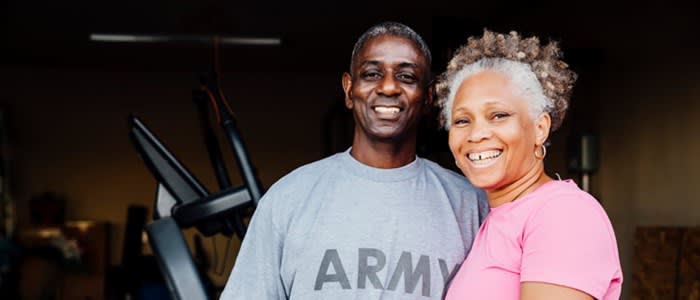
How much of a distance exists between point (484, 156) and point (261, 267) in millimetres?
510

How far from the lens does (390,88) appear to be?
1.71m

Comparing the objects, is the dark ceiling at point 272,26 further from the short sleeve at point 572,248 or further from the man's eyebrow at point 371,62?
the short sleeve at point 572,248

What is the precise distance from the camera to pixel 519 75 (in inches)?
57.1

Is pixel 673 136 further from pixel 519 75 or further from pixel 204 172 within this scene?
pixel 204 172

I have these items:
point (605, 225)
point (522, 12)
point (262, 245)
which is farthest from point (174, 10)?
point (605, 225)

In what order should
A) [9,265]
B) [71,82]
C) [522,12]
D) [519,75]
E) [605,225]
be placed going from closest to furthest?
[605,225], [519,75], [522,12], [9,265], [71,82]

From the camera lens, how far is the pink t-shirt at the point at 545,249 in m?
1.23

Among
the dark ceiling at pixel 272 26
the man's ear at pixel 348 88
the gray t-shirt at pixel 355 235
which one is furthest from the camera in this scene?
the dark ceiling at pixel 272 26

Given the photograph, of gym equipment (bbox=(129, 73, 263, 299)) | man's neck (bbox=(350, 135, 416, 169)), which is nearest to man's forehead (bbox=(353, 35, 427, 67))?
man's neck (bbox=(350, 135, 416, 169))

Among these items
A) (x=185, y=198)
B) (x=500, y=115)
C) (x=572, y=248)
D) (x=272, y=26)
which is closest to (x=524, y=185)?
(x=500, y=115)

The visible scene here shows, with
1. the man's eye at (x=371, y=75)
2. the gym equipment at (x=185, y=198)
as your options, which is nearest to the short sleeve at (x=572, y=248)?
the man's eye at (x=371, y=75)

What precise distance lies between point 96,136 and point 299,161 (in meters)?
2.09

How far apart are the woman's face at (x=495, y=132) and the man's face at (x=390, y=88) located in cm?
25

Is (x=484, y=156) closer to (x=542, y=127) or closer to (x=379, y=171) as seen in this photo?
(x=542, y=127)
